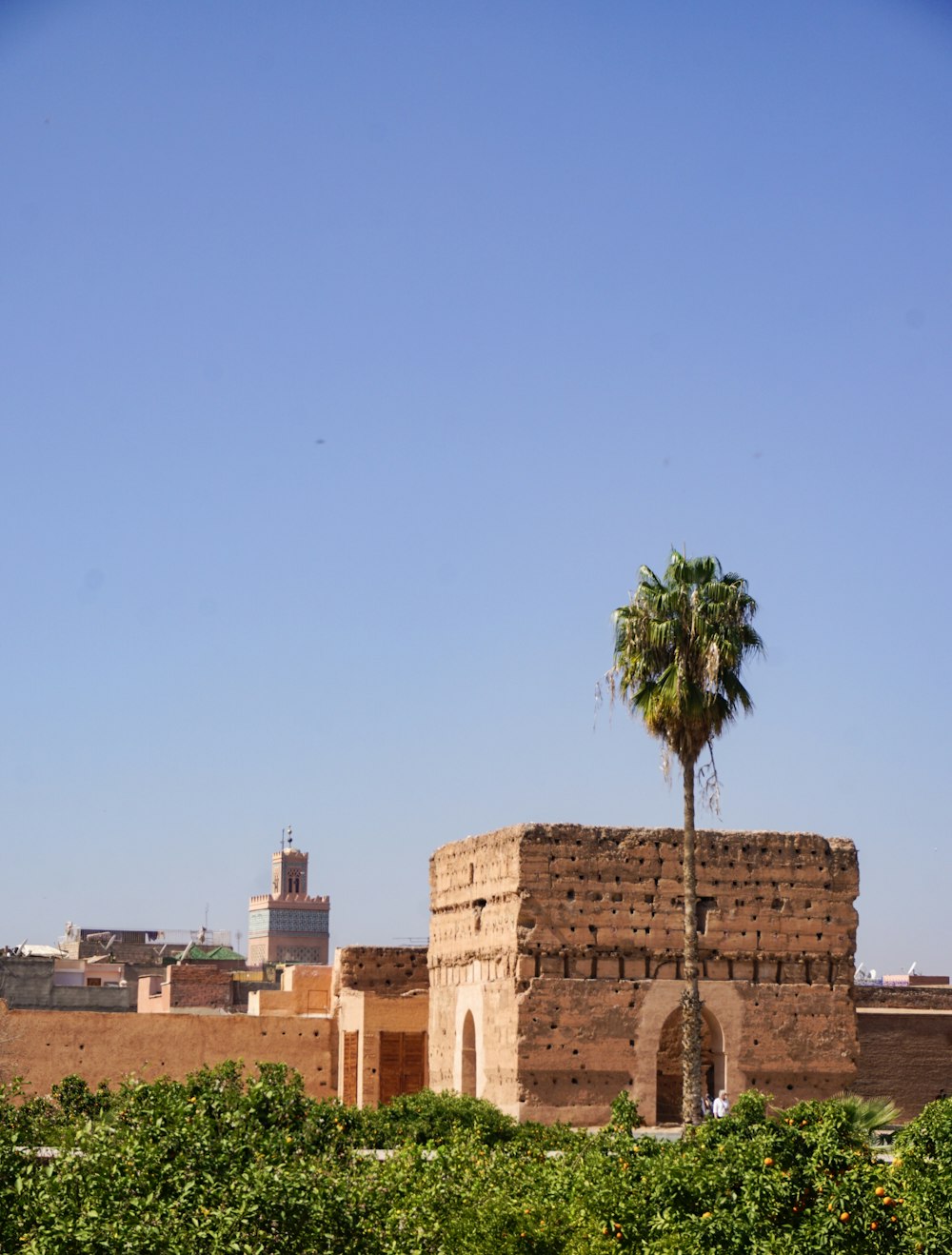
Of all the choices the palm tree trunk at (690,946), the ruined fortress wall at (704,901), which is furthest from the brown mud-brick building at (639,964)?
the palm tree trunk at (690,946)

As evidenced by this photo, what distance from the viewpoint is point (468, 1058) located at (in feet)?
96.9

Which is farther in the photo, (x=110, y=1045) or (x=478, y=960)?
(x=110, y=1045)

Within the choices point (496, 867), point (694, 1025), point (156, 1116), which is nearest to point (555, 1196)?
point (156, 1116)

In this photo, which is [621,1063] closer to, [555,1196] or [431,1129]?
[431,1129]

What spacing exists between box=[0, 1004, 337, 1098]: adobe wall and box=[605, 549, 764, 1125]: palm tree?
8.62m

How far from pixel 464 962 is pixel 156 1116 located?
16.2 meters

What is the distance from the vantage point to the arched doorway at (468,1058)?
96.0ft

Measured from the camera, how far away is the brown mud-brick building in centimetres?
2698

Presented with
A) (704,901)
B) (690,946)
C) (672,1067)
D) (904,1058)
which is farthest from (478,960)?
(904,1058)

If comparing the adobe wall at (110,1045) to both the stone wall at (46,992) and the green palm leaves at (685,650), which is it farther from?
the stone wall at (46,992)

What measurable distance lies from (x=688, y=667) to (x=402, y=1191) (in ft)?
44.2

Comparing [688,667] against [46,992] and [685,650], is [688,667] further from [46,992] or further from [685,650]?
[46,992]

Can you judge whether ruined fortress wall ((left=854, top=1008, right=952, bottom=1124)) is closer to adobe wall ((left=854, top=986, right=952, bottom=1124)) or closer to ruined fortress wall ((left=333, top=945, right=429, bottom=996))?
adobe wall ((left=854, top=986, right=952, bottom=1124))

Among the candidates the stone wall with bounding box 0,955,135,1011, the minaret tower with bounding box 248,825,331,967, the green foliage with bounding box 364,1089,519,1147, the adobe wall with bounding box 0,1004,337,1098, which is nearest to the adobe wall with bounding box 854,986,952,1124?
→ the green foliage with bounding box 364,1089,519,1147
